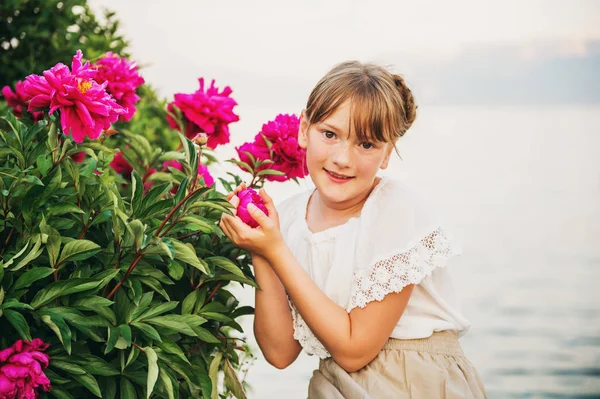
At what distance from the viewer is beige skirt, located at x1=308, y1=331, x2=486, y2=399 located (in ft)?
6.22

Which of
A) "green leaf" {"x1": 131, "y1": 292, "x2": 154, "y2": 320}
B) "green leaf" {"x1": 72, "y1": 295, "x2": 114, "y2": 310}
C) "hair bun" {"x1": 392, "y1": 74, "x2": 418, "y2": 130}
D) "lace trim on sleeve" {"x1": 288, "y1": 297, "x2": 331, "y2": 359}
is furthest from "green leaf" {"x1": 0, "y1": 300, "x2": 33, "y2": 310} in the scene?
"hair bun" {"x1": 392, "y1": 74, "x2": 418, "y2": 130}

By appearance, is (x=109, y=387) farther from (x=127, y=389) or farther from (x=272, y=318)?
(x=272, y=318)

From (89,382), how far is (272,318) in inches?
23.4

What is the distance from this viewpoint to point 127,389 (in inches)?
63.4

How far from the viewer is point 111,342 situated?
59.0 inches

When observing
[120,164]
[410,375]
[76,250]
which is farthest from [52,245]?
[120,164]

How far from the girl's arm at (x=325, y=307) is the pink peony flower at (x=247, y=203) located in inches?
0.6

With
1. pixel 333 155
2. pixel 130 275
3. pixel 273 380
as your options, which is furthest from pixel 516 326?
pixel 130 275

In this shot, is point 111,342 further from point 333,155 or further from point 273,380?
point 273,380

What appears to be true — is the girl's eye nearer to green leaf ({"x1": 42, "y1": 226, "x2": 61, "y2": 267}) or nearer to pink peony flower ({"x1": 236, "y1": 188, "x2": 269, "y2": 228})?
pink peony flower ({"x1": 236, "y1": 188, "x2": 269, "y2": 228})

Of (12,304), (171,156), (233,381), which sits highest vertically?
(171,156)

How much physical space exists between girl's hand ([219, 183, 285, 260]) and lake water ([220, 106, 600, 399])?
53cm

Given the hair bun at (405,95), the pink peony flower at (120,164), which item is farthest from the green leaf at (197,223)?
the pink peony flower at (120,164)

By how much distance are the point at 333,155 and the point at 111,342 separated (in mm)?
756
